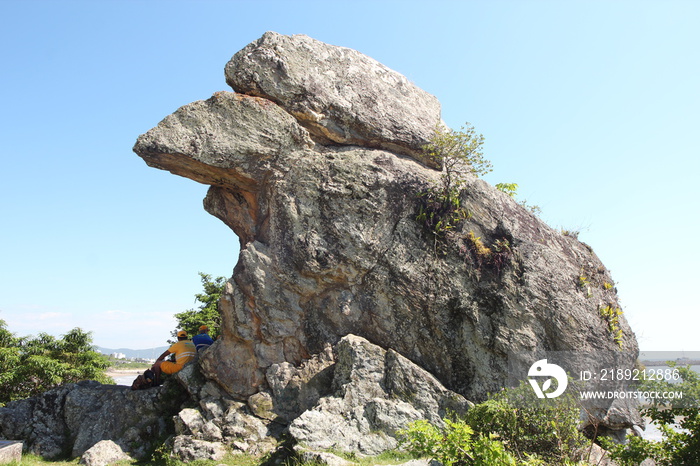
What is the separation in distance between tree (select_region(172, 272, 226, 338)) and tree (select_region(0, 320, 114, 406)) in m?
5.37

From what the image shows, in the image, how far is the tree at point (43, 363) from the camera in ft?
57.9

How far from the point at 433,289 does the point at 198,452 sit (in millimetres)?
7170

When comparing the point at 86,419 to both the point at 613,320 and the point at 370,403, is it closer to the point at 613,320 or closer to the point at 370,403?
the point at 370,403

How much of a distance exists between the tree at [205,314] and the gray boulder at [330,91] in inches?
600

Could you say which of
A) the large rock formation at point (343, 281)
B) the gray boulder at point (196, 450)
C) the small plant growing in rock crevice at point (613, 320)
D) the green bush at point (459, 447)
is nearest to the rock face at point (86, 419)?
the large rock formation at point (343, 281)

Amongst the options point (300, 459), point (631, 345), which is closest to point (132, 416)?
point (300, 459)

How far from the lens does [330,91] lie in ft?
49.4

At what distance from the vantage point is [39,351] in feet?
63.9

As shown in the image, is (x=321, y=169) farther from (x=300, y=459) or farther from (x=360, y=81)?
(x=300, y=459)

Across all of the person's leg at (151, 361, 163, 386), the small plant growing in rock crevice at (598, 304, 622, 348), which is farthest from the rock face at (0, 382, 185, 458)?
the small plant growing in rock crevice at (598, 304, 622, 348)

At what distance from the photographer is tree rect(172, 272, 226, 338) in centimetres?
2736

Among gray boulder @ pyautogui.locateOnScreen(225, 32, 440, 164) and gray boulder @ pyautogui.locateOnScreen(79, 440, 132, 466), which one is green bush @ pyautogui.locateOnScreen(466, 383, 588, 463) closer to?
gray boulder @ pyautogui.locateOnScreen(225, 32, 440, 164)

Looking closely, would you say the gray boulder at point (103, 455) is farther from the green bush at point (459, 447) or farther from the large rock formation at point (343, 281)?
the green bush at point (459, 447)

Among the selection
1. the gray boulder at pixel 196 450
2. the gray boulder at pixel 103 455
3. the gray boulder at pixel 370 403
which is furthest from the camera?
the gray boulder at pixel 103 455
